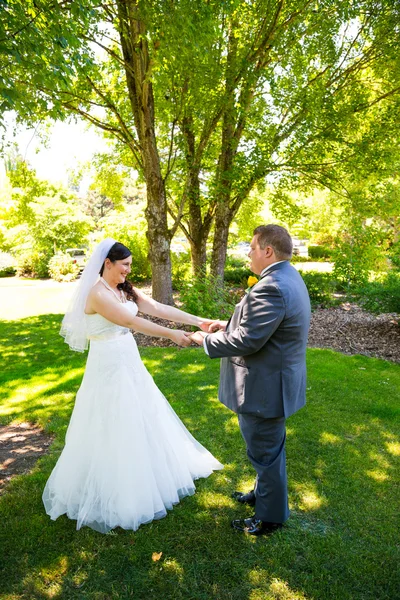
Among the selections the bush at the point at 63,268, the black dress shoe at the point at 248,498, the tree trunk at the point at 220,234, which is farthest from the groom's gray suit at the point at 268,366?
the bush at the point at 63,268

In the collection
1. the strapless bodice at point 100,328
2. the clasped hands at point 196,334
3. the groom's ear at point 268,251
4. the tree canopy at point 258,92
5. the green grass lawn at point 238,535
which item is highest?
the tree canopy at point 258,92

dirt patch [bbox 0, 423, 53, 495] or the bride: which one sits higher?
the bride

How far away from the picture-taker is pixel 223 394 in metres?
Answer: 3.32

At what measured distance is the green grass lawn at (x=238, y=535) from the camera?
288 cm

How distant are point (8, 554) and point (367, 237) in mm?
12881

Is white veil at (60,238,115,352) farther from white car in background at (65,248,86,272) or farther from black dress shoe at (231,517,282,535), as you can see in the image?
white car in background at (65,248,86,272)

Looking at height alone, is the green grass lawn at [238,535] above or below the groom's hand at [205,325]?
below

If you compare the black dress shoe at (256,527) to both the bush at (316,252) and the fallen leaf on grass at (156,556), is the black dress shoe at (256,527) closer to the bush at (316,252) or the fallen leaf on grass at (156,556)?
the fallen leaf on grass at (156,556)

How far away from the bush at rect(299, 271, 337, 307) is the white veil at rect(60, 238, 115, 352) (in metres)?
9.89

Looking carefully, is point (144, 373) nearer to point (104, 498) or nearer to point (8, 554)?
point (104, 498)

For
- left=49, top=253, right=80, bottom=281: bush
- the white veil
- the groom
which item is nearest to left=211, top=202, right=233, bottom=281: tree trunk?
the white veil

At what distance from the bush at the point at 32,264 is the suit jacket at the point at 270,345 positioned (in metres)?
22.9

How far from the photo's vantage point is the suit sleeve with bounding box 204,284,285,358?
113 inches

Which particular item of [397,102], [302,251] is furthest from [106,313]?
[302,251]
